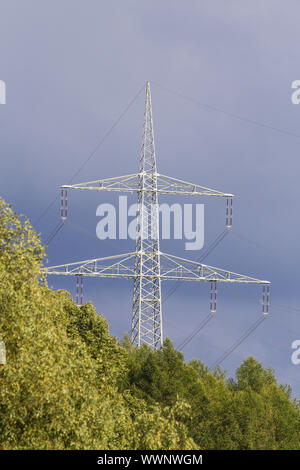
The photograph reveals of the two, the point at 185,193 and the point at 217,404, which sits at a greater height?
the point at 185,193

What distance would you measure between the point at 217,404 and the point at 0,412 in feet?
175

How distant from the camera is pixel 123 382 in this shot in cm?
8262

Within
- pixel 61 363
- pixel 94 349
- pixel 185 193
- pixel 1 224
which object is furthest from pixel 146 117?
pixel 61 363

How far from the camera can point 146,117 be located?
96250 mm

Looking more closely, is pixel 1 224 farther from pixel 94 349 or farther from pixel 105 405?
pixel 94 349

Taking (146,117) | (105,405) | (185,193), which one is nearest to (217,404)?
(185,193)

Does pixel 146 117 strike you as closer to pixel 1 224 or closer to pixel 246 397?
pixel 246 397

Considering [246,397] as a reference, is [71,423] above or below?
below
